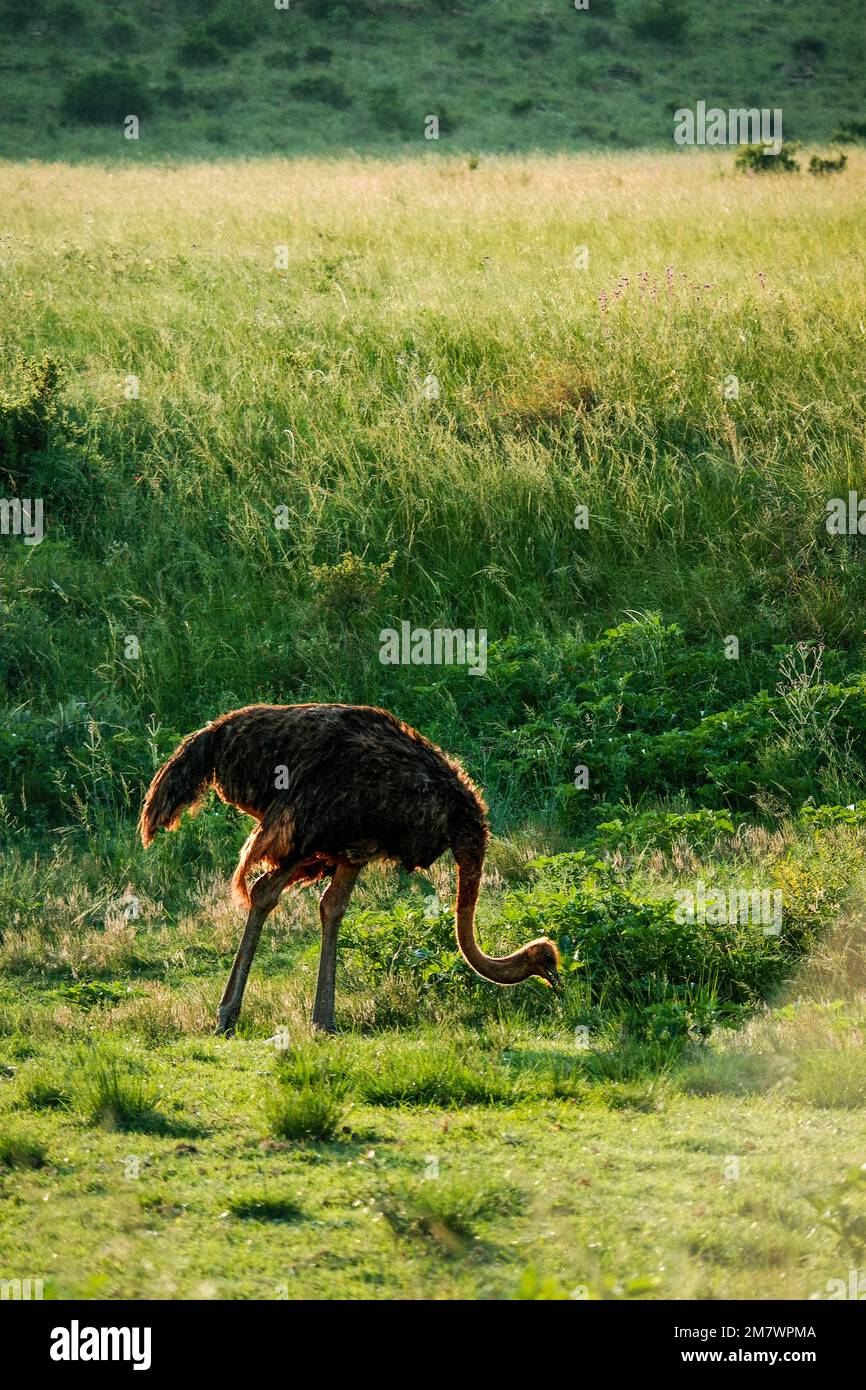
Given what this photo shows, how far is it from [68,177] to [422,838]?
66.3 ft

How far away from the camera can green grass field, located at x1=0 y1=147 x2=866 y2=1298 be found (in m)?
5.27

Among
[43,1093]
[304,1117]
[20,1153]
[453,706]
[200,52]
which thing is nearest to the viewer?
[20,1153]

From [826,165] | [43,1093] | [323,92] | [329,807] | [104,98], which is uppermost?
[323,92]

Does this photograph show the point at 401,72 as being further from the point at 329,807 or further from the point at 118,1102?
the point at 118,1102

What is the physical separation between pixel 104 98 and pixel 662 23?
52.9 ft

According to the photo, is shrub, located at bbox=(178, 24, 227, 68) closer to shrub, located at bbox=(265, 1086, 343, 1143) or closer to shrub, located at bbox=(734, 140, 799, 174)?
shrub, located at bbox=(734, 140, 799, 174)

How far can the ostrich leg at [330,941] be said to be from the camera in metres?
7.62

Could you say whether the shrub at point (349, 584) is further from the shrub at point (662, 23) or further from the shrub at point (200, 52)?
the shrub at point (662, 23)

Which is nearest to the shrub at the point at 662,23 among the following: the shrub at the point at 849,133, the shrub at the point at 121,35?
the shrub at the point at 849,133

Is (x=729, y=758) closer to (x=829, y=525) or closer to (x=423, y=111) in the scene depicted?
(x=829, y=525)

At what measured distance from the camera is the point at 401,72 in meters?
39.2

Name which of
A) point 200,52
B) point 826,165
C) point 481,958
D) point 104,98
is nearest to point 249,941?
point 481,958

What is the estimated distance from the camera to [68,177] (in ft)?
81.5

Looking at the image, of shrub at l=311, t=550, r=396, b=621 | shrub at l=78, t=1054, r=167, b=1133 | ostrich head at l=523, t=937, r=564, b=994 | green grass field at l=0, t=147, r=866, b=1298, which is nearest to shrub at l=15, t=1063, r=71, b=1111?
green grass field at l=0, t=147, r=866, b=1298
